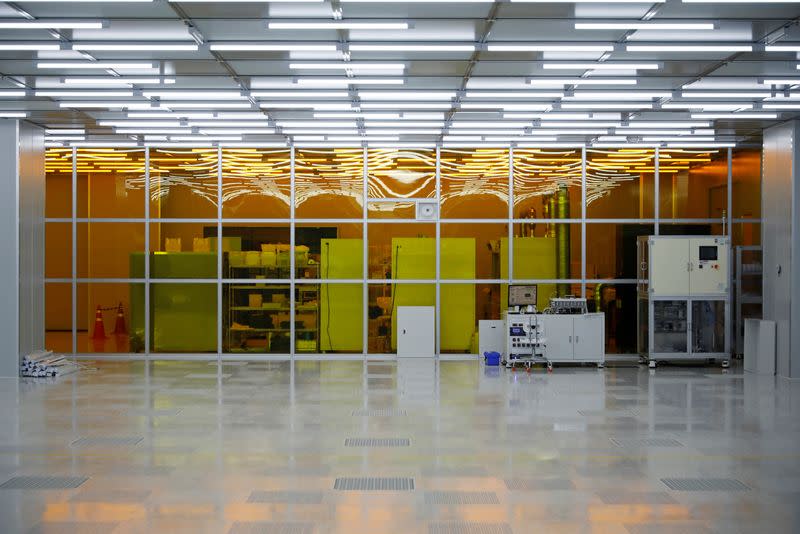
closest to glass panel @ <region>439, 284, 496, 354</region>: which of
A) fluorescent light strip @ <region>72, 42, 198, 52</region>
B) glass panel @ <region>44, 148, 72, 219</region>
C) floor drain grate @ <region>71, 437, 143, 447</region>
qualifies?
glass panel @ <region>44, 148, 72, 219</region>

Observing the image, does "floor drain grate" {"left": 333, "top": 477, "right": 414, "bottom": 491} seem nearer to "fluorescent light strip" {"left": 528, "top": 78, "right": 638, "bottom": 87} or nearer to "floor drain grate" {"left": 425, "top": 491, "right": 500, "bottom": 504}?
"floor drain grate" {"left": 425, "top": 491, "right": 500, "bottom": 504}

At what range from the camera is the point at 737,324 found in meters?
15.7

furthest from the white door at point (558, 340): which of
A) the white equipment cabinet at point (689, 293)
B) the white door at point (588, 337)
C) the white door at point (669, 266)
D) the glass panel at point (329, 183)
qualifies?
the glass panel at point (329, 183)

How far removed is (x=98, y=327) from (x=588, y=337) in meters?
8.60

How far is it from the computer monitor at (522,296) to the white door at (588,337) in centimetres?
79

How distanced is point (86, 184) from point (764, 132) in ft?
37.2

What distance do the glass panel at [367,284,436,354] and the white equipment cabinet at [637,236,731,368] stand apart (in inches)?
152

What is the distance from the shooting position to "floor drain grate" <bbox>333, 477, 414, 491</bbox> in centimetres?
639

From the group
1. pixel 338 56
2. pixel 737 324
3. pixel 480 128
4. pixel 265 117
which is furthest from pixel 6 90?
pixel 737 324

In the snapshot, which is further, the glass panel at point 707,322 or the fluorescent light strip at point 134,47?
the glass panel at point 707,322

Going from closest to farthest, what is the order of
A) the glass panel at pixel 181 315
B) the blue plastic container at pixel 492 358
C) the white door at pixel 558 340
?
the white door at pixel 558 340
the blue plastic container at pixel 492 358
the glass panel at pixel 181 315

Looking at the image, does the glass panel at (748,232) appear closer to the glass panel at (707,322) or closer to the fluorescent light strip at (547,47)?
the glass panel at (707,322)

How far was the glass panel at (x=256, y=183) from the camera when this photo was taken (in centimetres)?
1580

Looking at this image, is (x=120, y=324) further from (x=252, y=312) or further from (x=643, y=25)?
(x=643, y=25)
